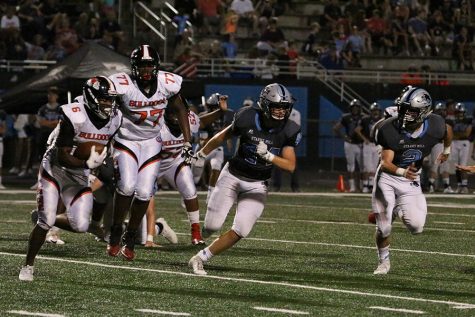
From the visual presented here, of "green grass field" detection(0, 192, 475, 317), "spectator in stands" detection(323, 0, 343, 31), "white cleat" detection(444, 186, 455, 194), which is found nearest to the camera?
"green grass field" detection(0, 192, 475, 317)

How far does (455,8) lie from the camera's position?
28750mm

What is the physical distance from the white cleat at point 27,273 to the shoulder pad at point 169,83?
218cm

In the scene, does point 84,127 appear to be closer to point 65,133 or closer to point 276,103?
point 65,133

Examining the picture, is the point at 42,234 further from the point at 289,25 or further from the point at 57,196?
the point at 289,25

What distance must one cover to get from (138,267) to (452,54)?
18.2 metres

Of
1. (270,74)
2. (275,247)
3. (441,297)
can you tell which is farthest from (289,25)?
(441,297)

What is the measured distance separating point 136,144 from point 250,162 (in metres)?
1.20

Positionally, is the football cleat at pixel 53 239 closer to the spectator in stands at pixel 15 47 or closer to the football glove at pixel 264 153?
the football glove at pixel 264 153

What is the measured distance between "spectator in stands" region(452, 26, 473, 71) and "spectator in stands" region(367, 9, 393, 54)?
130cm

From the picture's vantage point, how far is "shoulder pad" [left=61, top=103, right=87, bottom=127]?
9984 mm

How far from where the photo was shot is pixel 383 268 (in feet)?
34.5

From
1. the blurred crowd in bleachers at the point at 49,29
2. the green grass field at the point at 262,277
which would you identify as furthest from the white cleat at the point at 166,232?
the blurred crowd in bleachers at the point at 49,29

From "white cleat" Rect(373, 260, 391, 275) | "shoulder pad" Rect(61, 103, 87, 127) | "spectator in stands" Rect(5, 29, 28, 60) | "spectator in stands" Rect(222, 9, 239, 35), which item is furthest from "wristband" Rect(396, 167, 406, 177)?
"spectator in stands" Rect(222, 9, 239, 35)

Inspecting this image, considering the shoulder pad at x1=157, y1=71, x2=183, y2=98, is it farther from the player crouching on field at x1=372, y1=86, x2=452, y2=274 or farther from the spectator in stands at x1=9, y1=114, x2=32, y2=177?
the spectator in stands at x1=9, y1=114, x2=32, y2=177
